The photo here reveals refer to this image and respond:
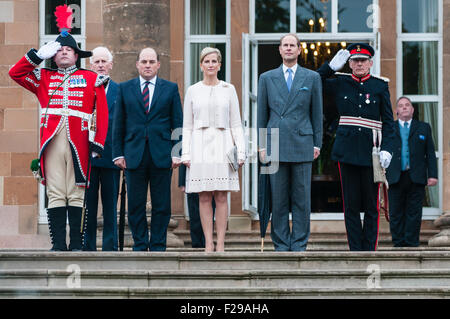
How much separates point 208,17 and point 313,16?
1370 mm

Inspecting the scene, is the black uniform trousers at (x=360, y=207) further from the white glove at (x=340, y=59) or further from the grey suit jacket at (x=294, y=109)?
the white glove at (x=340, y=59)

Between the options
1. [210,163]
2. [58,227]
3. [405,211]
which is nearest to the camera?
[58,227]

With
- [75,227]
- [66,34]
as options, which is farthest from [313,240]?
[66,34]

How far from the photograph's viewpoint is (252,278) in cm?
1016

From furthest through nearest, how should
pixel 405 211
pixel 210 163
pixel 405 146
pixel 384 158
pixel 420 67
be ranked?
1. pixel 420 67
2. pixel 405 146
3. pixel 405 211
4. pixel 384 158
5. pixel 210 163

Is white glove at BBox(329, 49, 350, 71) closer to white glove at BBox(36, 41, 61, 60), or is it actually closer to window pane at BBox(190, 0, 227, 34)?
white glove at BBox(36, 41, 61, 60)

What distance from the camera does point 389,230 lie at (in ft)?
52.5

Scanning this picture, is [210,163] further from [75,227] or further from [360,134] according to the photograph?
[360,134]

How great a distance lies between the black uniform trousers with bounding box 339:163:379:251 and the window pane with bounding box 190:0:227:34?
5240mm

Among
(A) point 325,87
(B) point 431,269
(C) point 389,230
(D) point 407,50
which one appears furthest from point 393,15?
(B) point 431,269

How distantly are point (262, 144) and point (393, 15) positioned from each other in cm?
534

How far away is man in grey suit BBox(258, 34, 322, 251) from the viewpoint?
11.9 meters

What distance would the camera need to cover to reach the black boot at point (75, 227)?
1186cm

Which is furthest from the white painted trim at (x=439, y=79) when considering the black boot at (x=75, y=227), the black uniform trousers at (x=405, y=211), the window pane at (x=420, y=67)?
the black boot at (x=75, y=227)
